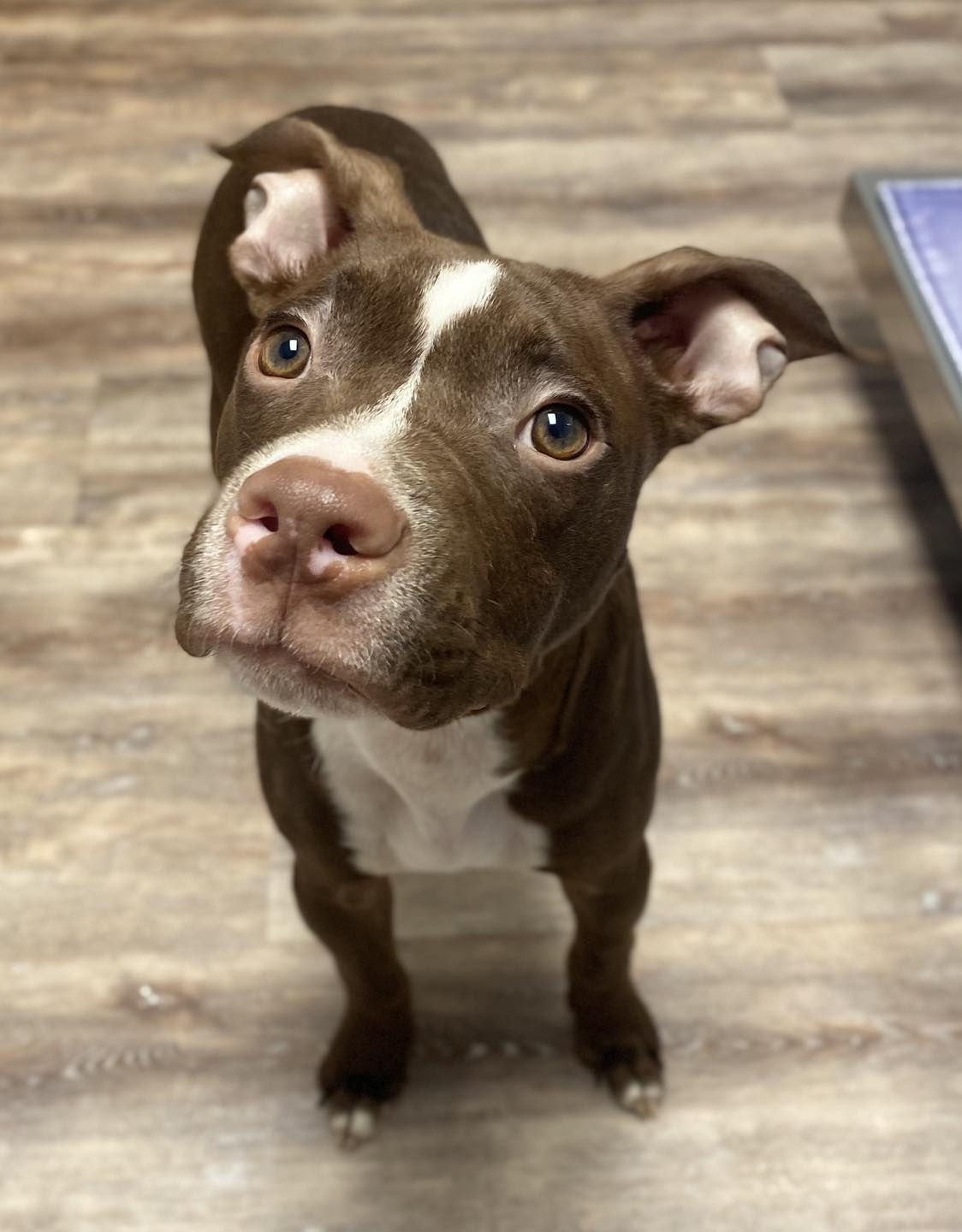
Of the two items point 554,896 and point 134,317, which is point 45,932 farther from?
point 134,317

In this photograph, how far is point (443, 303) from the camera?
48.0 inches

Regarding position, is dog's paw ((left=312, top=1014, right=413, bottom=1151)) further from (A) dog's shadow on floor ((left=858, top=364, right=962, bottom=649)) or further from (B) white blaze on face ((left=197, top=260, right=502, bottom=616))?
(A) dog's shadow on floor ((left=858, top=364, right=962, bottom=649))

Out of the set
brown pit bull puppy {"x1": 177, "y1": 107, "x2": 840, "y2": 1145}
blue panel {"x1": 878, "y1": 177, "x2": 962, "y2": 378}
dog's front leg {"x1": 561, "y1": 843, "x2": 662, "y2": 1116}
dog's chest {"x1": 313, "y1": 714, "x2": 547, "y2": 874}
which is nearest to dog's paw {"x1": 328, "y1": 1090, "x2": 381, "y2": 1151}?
brown pit bull puppy {"x1": 177, "y1": 107, "x2": 840, "y2": 1145}

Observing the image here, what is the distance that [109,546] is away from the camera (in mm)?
2693

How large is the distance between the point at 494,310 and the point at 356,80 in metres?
2.91

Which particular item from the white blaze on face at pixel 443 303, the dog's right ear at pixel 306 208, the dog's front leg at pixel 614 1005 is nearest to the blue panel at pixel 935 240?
the dog's front leg at pixel 614 1005

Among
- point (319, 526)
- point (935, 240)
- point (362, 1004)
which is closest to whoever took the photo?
point (319, 526)

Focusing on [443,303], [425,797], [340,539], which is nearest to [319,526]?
[340,539]

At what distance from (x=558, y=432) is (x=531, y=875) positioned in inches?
48.1

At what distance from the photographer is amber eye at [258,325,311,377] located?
4.23 feet

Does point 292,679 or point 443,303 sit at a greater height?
point 443,303

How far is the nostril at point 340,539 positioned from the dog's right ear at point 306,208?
22.6 inches

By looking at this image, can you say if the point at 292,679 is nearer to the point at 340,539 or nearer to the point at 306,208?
the point at 340,539

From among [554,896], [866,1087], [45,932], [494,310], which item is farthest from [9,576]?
[866,1087]
